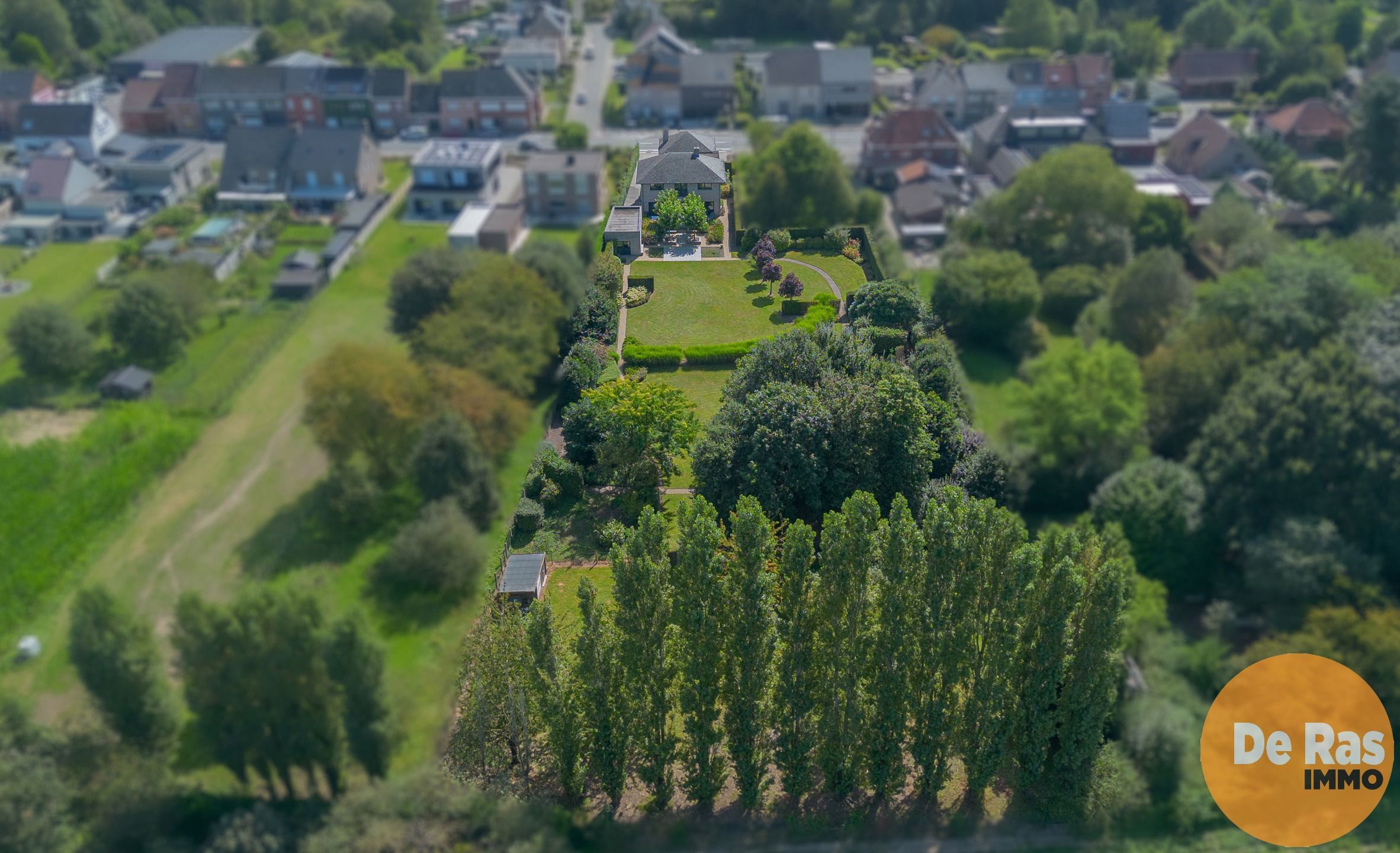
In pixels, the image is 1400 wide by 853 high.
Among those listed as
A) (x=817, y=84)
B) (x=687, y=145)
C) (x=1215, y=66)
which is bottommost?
(x=817, y=84)

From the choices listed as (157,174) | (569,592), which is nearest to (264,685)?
(569,592)

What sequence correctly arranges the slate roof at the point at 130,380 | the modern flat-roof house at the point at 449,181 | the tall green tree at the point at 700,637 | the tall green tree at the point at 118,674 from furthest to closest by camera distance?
the modern flat-roof house at the point at 449,181 → the slate roof at the point at 130,380 → the tall green tree at the point at 118,674 → the tall green tree at the point at 700,637

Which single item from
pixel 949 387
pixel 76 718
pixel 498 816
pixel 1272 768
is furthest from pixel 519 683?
pixel 1272 768

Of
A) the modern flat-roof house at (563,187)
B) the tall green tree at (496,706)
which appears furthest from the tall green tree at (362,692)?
the modern flat-roof house at (563,187)

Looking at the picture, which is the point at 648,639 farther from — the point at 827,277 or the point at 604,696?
the point at 827,277

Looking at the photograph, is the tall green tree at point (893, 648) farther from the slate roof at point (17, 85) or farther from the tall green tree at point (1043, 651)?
the slate roof at point (17, 85)

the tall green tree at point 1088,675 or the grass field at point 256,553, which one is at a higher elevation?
the tall green tree at point 1088,675

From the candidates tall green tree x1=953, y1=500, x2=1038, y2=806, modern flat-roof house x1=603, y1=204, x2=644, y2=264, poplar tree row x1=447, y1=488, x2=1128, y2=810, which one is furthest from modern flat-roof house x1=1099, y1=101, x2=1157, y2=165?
tall green tree x1=953, y1=500, x2=1038, y2=806

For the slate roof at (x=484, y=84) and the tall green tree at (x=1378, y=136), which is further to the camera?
the slate roof at (x=484, y=84)
